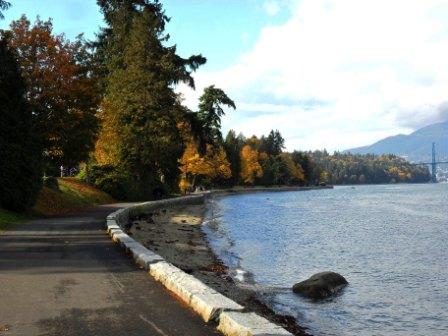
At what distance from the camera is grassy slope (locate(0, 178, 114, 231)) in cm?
2275

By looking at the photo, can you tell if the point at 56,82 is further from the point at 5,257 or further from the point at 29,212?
the point at 5,257

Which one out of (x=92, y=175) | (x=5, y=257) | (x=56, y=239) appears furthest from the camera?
(x=92, y=175)

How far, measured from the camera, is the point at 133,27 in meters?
45.3

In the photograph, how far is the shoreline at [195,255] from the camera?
11766 millimetres

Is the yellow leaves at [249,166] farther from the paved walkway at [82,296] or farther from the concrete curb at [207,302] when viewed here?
the concrete curb at [207,302]

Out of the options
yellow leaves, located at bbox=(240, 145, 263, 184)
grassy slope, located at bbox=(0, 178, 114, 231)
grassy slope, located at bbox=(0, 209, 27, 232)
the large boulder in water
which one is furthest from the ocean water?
yellow leaves, located at bbox=(240, 145, 263, 184)

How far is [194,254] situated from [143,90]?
25.9 m

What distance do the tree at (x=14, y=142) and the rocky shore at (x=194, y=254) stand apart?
208 inches

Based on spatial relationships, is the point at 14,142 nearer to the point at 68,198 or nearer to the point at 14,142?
the point at 14,142

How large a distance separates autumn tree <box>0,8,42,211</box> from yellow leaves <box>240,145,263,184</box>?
105 meters

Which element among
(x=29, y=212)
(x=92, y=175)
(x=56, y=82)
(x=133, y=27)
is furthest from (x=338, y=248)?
(x=133, y=27)

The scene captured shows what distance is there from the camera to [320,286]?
14.4m

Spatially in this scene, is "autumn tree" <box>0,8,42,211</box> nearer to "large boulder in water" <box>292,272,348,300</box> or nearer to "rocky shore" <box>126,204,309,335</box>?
"rocky shore" <box>126,204,309,335</box>

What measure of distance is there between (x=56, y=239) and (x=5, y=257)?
369 cm
